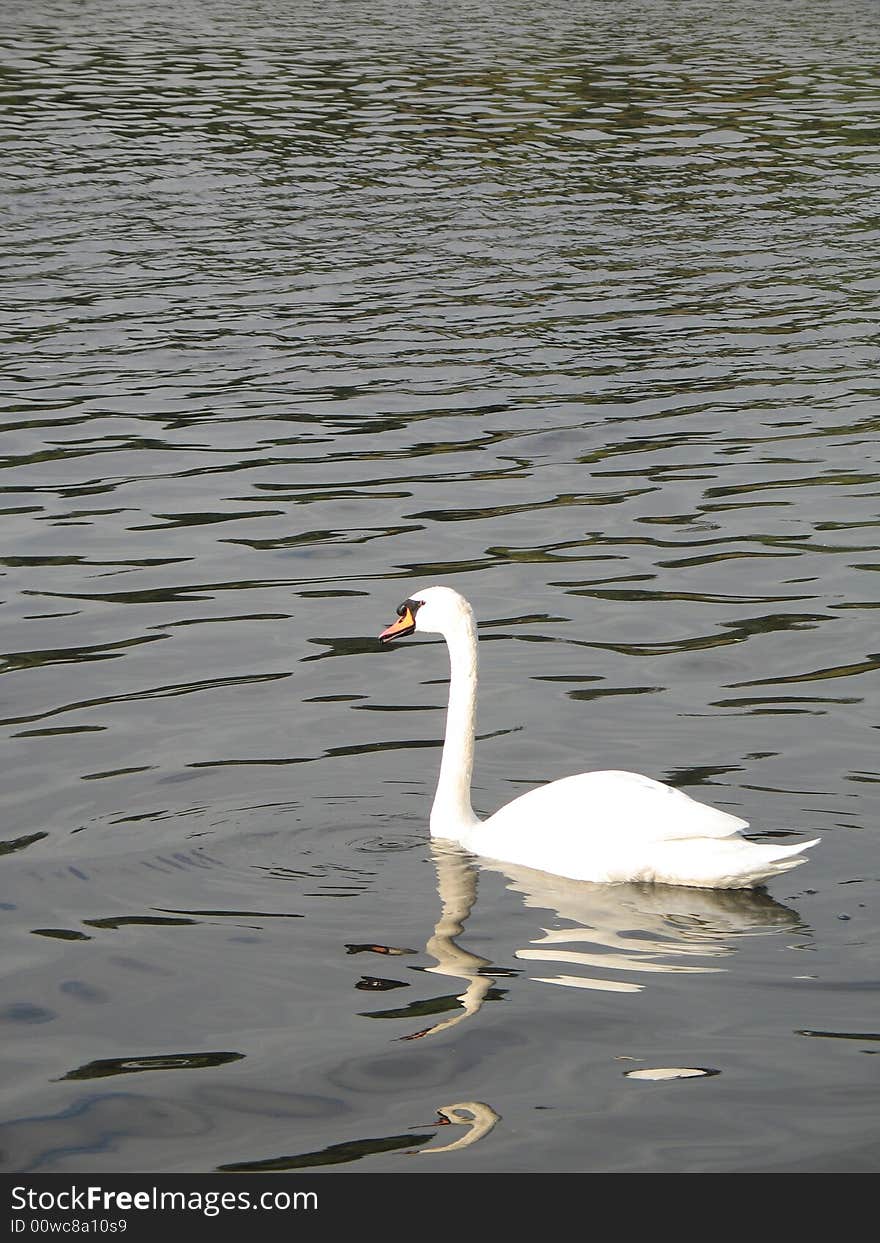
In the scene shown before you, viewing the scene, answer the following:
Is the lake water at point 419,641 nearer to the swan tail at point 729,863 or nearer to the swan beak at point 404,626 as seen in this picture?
the swan tail at point 729,863

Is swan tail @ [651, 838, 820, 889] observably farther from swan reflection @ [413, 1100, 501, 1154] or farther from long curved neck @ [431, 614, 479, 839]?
swan reflection @ [413, 1100, 501, 1154]

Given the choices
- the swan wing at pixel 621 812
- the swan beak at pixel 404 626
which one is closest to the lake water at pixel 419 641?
the swan wing at pixel 621 812

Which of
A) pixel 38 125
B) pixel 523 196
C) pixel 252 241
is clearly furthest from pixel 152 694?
pixel 38 125

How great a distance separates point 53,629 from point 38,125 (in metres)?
19.5

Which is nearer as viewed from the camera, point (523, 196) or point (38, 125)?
point (523, 196)

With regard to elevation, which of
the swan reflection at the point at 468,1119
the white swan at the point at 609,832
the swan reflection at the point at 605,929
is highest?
the white swan at the point at 609,832

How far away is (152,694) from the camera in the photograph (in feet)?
34.9

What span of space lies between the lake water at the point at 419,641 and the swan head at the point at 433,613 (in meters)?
0.79

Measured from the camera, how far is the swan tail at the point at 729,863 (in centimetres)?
785

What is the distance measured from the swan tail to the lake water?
0.13 meters

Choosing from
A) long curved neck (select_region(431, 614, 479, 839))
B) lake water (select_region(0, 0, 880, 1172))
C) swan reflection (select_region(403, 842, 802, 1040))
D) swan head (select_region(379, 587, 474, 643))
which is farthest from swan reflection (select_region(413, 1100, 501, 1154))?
swan head (select_region(379, 587, 474, 643))
